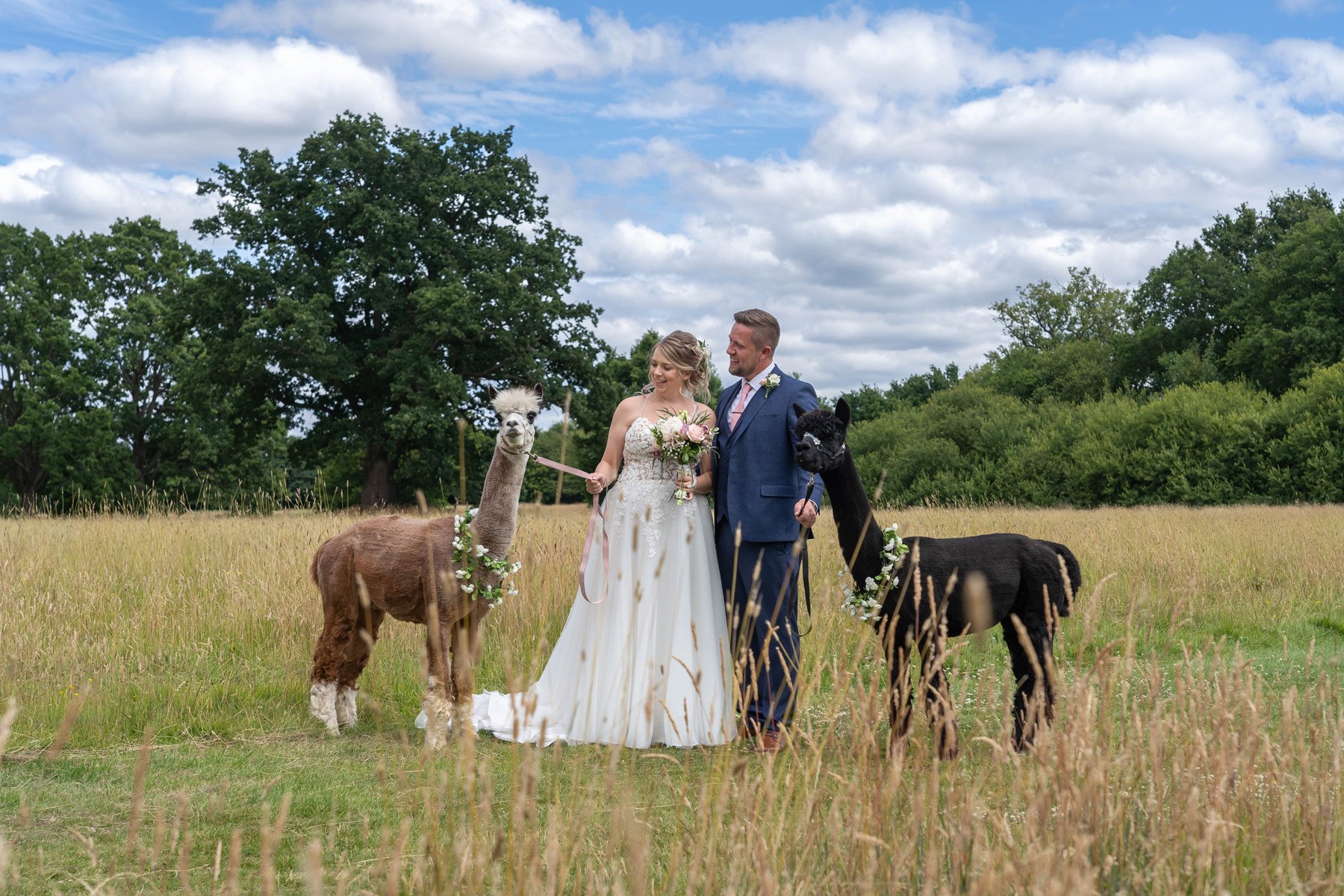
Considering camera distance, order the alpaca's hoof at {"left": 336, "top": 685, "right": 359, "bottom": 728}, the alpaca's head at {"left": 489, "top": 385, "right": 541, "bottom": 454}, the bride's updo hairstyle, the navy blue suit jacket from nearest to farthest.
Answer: the alpaca's head at {"left": 489, "top": 385, "right": 541, "bottom": 454}
the navy blue suit jacket
the bride's updo hairstyle
the alpaca's hoof at {"left": 336, "top": 685, "right": 359, "bottom": 728}

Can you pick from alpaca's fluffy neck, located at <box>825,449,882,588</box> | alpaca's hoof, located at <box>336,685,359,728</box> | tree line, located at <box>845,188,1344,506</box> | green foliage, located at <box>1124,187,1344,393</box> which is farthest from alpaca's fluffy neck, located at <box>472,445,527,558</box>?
green foliage, located at <box>1124,187,1344,393</box>

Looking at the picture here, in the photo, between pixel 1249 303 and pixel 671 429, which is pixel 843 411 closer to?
pixel 671 429

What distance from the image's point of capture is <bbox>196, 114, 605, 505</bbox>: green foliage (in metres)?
25.0

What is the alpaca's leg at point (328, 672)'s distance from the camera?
229 inches

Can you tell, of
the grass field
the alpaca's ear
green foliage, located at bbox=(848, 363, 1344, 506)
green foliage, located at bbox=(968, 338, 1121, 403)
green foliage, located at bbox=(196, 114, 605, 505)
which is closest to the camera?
the grass field

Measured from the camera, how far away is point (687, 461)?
220 inches

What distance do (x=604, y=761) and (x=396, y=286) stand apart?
23434 millimetres

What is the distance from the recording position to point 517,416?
522 cm

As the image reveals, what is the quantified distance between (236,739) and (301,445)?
22.9 metres

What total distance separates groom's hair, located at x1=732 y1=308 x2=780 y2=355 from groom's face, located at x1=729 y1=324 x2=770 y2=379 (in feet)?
0.05

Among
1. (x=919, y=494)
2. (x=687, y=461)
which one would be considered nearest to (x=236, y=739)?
(x=687, y=461)

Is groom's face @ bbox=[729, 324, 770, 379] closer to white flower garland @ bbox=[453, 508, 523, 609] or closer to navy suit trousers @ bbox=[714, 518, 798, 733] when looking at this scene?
navy suit trousers @ bbox=[714, 518, 798, 733]

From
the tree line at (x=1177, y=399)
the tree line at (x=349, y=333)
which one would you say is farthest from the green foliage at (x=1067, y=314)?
the tree line at (x=349, y=333)

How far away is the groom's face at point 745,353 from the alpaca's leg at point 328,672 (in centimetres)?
253
